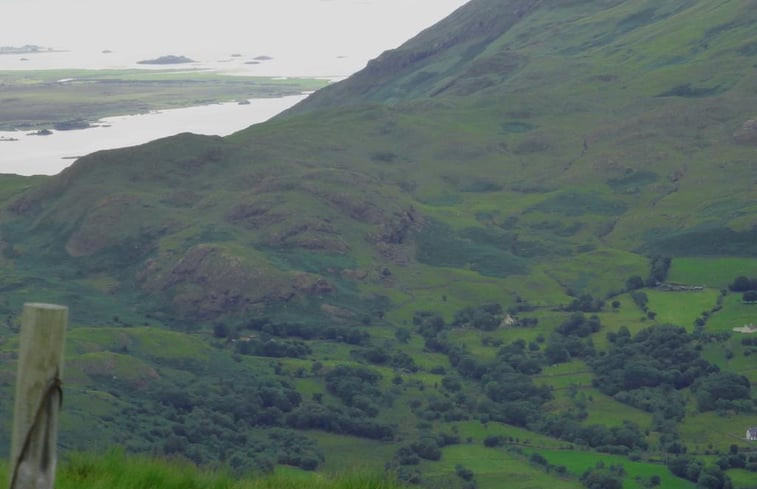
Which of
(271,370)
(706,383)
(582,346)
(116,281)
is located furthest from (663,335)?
(116,281)

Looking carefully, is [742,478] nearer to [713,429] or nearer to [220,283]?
[713,429]

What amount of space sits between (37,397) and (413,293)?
438ft

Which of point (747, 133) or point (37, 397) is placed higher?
point (37, 397)

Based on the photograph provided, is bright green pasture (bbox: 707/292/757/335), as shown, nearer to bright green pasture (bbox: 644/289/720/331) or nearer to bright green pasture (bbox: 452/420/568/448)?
bright green pasture (bbox: 644/289/720/331)

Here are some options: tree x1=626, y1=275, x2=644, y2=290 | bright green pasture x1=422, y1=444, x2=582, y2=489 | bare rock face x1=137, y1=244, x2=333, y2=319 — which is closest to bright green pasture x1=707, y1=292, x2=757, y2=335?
tree x1=626, y1=275, x2=644, y2=290

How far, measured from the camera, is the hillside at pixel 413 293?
95.4m

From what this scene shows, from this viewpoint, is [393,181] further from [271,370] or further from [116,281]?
[271,370]

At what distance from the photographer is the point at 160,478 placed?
46.8 feet

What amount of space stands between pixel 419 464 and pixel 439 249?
72532 mm

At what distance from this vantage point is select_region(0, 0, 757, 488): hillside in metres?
95.4

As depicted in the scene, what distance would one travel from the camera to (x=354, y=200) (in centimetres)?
16512

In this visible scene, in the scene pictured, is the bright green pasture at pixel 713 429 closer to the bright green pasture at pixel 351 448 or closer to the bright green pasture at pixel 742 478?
the bright green pasture at pixel 742 478

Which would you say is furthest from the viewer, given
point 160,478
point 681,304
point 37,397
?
point 681,304

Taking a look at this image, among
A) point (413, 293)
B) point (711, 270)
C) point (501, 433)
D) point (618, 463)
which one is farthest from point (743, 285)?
point (618, 463)
